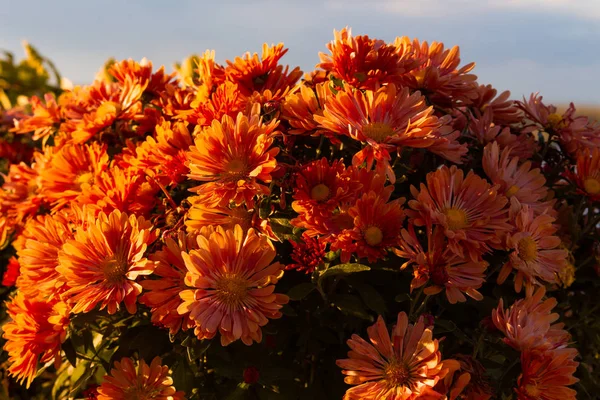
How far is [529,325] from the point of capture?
4.10 ft

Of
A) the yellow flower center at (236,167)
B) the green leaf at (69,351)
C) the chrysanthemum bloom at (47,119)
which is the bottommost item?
the green leaf at (69,351)

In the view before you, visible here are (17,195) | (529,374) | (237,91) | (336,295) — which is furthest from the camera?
(17,195)

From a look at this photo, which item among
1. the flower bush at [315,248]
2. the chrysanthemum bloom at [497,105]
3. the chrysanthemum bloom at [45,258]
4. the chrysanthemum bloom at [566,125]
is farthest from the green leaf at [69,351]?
the chrysanthemum bloom at [566,125]

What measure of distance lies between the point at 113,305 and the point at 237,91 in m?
0.61

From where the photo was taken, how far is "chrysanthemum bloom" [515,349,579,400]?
1.14 metres

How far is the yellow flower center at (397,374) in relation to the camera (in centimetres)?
116

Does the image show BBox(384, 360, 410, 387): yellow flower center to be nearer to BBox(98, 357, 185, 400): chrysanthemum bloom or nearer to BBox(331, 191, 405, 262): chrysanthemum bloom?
BBox(331, 191, 405, 262): chrysanthemum bloom

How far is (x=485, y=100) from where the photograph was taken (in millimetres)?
1829

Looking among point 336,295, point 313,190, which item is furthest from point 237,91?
point 336,295

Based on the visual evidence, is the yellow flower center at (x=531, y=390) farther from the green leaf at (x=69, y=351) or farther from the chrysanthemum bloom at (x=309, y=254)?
the green leaf at (x=69, y=351)

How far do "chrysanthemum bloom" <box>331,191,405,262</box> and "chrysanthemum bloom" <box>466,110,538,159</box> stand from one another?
0.56m

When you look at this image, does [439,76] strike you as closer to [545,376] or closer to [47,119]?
[545,376]

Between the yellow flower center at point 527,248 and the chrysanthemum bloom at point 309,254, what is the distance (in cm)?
48

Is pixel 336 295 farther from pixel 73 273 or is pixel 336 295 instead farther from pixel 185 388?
pixel 73 273
